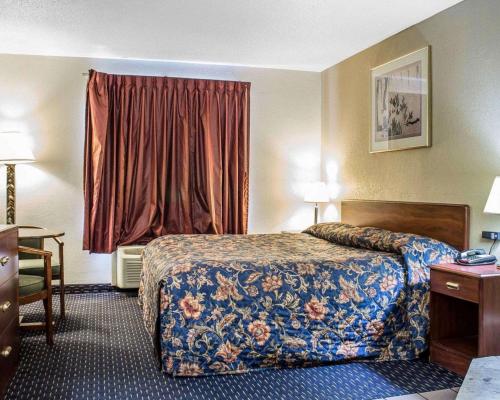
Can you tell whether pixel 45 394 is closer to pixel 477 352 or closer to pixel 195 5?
pixel 477 352

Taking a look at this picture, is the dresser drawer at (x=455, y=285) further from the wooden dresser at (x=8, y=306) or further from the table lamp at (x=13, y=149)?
the table lamp at (x=13, y=149)

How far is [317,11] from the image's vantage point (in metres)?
3.73

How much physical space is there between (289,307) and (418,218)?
1.50 metres

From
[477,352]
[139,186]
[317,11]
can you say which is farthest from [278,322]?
[139,186]

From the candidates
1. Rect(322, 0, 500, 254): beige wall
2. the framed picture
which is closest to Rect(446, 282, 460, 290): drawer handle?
Rect(322, 0, 500, 254): beige wall

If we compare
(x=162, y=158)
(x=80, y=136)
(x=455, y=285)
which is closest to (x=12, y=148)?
(x=80, y=136)

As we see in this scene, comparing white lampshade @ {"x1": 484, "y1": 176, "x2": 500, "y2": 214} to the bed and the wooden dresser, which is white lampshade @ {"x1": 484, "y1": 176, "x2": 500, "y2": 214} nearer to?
the bed

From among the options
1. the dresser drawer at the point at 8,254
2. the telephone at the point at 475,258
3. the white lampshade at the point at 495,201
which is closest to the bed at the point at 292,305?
the telephone at the point at 475,258

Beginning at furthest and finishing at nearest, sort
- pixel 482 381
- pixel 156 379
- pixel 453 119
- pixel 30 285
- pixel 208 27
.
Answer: pixel 208 27 → pixel 453 119 → pixel 30 285 → pixel 156 379 → pixel 482 381

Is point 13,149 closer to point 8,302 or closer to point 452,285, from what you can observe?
point 8,302

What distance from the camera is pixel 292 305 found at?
294 centimetres

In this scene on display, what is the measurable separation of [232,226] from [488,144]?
2.82m

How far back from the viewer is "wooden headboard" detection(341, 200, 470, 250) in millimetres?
3467

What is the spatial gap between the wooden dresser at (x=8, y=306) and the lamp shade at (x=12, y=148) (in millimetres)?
1861
